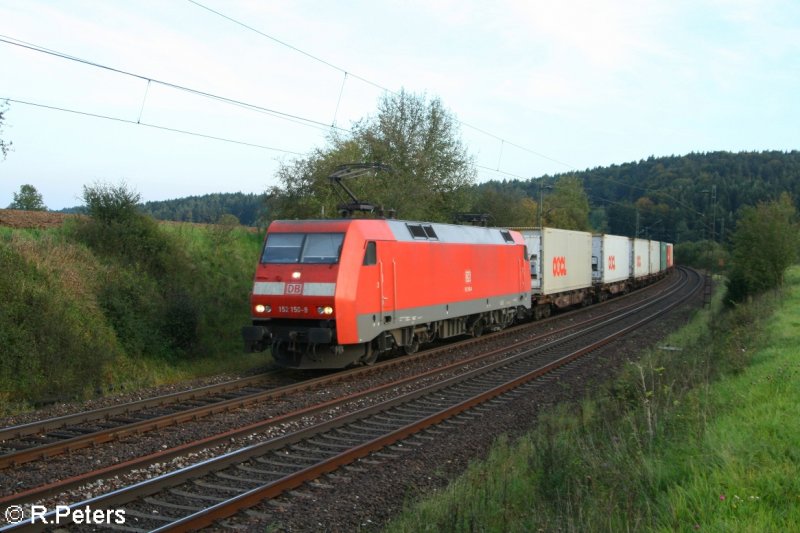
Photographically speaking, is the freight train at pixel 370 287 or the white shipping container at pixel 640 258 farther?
the white shipping container at pixel 640 258

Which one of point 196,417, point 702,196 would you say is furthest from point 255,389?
point 702,196

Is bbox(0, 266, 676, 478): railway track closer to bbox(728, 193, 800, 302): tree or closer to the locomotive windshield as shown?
the locomotive windshield

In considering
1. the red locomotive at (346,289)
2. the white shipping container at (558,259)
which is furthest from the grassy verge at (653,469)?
the white shipping container at (558,259)

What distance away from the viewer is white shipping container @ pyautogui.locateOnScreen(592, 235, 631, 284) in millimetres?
33219

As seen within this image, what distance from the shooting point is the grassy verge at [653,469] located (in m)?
5.06

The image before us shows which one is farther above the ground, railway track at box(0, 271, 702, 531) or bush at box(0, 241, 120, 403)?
bush at box(0, 241, 120, 403)

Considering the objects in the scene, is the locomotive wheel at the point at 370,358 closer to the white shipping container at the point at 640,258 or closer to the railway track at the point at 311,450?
the railway track at the point at 311,450

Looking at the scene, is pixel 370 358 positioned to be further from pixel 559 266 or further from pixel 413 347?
pixel 559 266

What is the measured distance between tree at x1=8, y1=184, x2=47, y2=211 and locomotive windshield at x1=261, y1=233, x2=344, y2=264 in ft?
59.8

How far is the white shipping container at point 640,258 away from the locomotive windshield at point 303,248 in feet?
104

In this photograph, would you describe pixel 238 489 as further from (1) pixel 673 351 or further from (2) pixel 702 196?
(2) pixel 702 196

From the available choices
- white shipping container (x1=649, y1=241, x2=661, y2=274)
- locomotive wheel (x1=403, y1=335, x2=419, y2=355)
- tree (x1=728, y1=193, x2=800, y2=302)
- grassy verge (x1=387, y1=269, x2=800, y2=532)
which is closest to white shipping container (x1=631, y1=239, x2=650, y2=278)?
white shipping container (x1=649, y1=241, x2=661, y2=274)

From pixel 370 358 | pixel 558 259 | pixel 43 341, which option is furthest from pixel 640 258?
pixel 43 341

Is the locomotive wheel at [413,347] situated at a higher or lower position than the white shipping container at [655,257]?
lower
